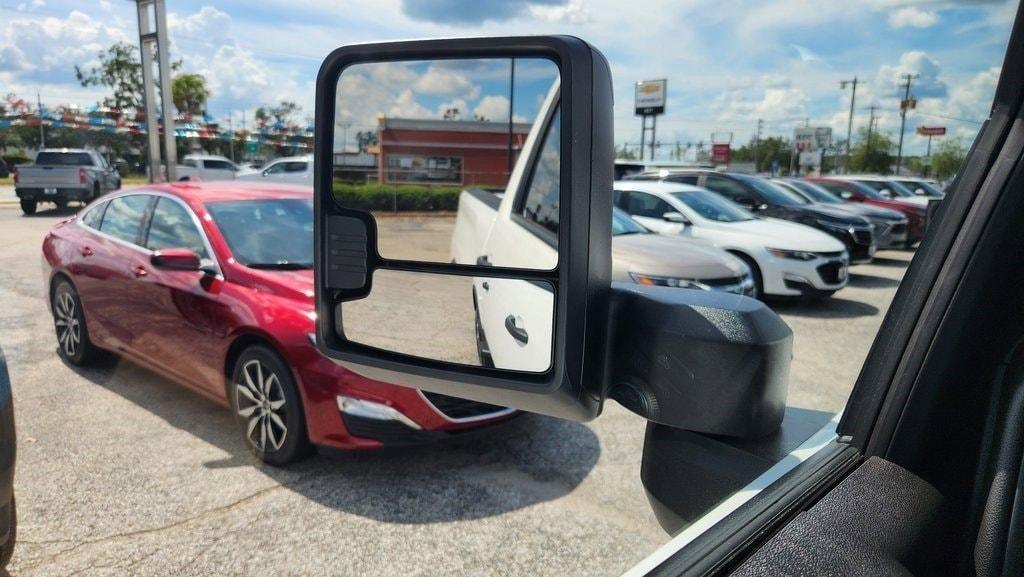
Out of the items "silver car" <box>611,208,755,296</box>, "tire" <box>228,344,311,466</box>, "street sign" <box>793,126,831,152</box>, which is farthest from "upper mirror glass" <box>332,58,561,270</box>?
"tire" <box>228,344,311,466</box>

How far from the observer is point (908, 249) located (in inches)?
46.9

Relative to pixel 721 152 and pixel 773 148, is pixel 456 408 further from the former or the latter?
pixel 773 148

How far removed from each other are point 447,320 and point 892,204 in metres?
1.20

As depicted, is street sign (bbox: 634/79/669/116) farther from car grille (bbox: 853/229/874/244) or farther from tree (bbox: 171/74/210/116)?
tree (bbox: 171/74/210/116)

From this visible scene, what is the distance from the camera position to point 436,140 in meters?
1.02

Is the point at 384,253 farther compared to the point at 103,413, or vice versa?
the point at 103,413

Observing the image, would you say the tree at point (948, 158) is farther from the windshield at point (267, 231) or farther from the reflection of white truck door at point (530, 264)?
the windshield at point (267, 231)

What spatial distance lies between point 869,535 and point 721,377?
269 millimetres

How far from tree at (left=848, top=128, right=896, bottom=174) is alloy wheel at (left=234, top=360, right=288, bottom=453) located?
3.12 m

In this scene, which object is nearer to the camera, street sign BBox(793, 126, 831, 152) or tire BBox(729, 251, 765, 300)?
street sign BBox(793, 126, 831, 152)

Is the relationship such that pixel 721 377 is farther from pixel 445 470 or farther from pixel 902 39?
pixel 445 470

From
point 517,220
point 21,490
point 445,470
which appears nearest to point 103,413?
point 21,490

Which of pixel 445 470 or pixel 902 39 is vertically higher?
pixel 902 39

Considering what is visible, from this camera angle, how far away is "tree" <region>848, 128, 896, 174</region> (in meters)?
1.19
